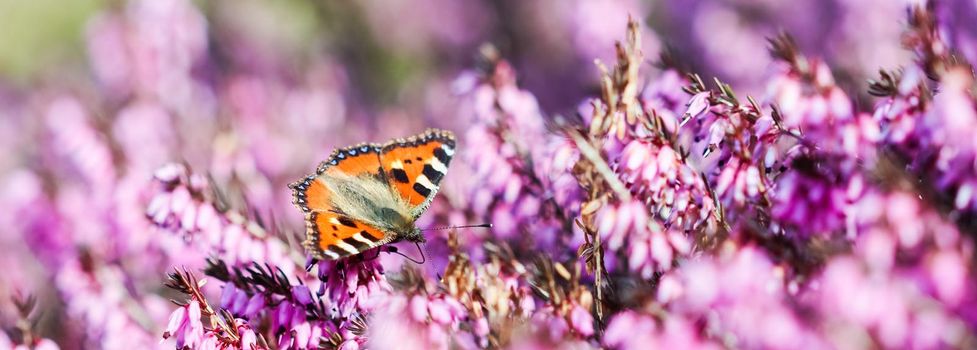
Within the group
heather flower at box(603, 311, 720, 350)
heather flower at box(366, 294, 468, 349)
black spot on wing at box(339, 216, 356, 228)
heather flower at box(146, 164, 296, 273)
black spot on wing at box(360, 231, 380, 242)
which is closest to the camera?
heather flower at box(603, 311, 720, 350)

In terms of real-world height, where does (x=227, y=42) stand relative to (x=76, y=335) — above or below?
above

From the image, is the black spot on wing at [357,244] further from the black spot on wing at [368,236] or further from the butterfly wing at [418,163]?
the butterfly wing at [418,163]

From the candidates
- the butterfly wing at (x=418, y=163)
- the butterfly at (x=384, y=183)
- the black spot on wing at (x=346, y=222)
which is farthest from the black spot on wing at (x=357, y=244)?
the butterfly wing at (x=418, y=163)

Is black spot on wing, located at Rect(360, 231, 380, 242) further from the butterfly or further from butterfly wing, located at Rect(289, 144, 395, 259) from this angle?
the butterfly

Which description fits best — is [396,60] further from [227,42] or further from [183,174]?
[183,174]

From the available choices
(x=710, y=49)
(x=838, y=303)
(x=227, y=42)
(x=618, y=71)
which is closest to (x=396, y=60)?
(x=227, y=42)

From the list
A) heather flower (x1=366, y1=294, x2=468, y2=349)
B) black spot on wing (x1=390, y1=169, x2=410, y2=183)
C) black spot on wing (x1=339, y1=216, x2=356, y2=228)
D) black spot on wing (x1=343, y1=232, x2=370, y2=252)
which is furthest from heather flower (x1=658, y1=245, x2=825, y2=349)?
black spot on wing (x1=390, y1=169, x2=410, y2=183)
